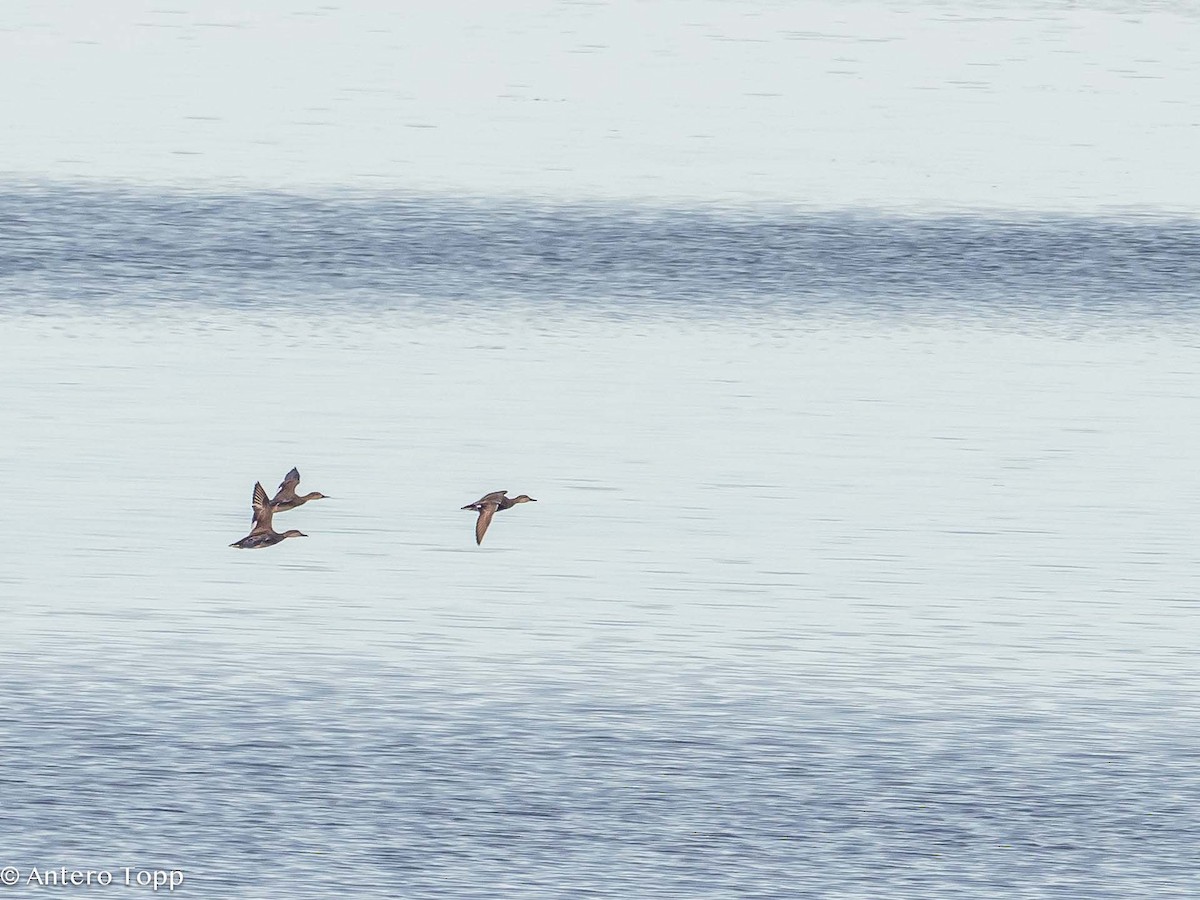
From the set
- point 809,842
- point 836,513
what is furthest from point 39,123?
point 809,842

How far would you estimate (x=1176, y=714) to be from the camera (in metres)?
8.05

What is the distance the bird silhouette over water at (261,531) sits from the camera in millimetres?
9297

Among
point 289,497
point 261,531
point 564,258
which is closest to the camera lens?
point 261,531

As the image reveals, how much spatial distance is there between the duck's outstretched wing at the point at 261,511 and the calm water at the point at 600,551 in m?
0.15

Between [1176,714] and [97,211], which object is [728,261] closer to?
[97,211]

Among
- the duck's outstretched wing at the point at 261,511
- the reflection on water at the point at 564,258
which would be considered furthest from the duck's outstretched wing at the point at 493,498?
the reflection on water at the point at 564,258

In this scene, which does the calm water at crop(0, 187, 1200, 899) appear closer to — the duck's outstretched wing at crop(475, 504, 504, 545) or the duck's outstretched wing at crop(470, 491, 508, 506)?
the duck's outstretched wing at crop(475, 504, 504, 545)

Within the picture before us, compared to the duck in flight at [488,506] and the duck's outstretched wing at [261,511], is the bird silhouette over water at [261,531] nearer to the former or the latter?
the duck's outstretched wing at [261,511]

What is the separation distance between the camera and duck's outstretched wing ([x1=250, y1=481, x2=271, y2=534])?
9.30 metres

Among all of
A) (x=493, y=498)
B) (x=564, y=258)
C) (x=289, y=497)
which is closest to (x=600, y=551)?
(x=493, y=498)

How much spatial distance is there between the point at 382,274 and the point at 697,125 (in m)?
3.21

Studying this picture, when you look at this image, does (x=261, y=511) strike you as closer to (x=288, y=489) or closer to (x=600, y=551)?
(x=288, y=489)

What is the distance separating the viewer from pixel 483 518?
9.32 m

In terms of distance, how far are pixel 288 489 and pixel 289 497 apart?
0.04 metres
